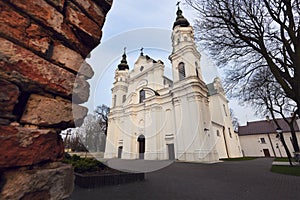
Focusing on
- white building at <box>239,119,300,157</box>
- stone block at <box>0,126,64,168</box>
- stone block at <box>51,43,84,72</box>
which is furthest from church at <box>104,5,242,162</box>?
stone block at <box>0,126,64,168</box>

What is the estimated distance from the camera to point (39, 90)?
750 mm

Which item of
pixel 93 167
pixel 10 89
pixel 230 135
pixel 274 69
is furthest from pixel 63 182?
pixel 230 135

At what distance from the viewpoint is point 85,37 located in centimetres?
101

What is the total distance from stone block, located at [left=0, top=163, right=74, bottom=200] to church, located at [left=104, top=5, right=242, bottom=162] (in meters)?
15.4

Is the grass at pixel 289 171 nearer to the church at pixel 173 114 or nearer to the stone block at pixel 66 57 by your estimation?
the church at pixel 173 114

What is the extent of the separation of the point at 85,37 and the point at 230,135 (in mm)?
30597

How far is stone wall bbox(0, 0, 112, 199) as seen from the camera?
600 millimetres

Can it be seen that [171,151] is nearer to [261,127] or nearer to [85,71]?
[85,71]

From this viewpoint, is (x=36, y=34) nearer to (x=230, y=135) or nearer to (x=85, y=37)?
(x=85, y=37)

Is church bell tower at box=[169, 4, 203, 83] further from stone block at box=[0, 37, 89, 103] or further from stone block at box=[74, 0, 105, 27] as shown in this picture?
stone block at box=[0, 37, 89, 103]

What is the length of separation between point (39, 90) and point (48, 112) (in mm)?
121

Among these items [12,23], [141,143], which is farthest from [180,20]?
[12,23]

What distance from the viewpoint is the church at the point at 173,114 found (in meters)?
15.8

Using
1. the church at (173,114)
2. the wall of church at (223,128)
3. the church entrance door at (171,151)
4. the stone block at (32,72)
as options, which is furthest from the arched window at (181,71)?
the stone block at (32,72)
